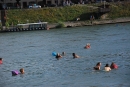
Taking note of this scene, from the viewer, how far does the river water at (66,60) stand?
38250 mm

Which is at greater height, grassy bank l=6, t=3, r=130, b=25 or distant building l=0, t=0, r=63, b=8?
distant building l=0, t=0, r=63, b=8

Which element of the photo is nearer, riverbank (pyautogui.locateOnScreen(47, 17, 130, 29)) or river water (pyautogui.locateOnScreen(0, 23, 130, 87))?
river water (pyautogui.locateOnScreen(0, 23, 130, 87))

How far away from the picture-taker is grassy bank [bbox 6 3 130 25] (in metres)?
103

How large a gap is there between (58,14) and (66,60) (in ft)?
180

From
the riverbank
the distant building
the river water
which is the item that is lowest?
the riverbank

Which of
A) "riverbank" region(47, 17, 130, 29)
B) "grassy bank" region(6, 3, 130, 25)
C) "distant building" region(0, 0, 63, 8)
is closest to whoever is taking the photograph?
"riverbank" region(47, 17, 130, 29)

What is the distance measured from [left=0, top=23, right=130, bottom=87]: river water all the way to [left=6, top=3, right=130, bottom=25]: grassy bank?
24.1 m

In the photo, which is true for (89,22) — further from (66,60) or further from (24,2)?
(66,60)

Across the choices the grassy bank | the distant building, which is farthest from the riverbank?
the distant building

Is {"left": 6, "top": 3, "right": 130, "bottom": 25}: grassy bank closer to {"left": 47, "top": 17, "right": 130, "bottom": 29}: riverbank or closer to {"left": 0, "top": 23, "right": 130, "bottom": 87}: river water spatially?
{"left": 47, "top": 17, "right": 130, "bottom": 29}: riverbank

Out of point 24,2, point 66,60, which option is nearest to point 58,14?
point 24,2

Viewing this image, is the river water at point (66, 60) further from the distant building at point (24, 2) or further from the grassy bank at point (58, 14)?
the distant building at point (24, 2)

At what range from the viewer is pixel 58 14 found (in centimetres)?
10419

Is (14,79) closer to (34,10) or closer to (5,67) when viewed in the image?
(5,67)
